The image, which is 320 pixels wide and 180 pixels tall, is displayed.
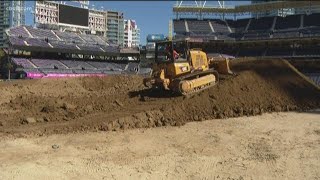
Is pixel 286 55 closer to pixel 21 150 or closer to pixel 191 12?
pixel 191 12

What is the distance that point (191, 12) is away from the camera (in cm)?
7788

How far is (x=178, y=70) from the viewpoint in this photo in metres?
18.7

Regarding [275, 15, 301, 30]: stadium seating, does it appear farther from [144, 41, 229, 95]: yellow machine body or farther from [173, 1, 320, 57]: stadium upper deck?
[144, 41, 229, 95]: yellow machine body

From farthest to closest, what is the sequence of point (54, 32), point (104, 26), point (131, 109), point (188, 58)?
point (104, 26)
point (54, 32)
point (188, 58)
point (131, 109)

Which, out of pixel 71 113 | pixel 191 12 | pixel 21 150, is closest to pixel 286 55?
pixel 191 12

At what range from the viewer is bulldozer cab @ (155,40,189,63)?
1870 centimetres

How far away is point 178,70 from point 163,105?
180 centimetres

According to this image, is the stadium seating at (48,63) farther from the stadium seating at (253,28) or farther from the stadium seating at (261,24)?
the stadium seating at (261,24)

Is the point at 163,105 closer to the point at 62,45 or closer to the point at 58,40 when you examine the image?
the point at 62,45

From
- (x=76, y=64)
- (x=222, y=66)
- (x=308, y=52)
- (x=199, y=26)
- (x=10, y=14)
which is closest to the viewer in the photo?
(x=222, y=66)

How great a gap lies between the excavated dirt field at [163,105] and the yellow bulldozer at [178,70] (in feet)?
1.71

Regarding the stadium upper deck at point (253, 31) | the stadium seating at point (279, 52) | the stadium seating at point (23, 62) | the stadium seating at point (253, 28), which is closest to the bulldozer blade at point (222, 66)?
the stadium upper deck at point (253, 31)

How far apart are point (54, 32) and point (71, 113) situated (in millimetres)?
55861

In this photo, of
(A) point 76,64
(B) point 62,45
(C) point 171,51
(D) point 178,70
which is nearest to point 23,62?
(B) point 62,45
